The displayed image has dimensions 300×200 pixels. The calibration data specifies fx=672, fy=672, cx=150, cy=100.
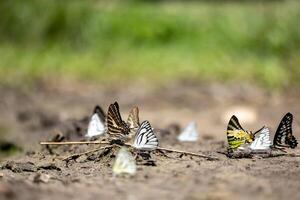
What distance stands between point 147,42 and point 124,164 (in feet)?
23.2

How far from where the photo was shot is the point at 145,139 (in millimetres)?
2596

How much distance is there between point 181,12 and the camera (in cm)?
983

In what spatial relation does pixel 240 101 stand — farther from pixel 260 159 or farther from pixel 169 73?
pixel 260 159

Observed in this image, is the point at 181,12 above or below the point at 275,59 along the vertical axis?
above

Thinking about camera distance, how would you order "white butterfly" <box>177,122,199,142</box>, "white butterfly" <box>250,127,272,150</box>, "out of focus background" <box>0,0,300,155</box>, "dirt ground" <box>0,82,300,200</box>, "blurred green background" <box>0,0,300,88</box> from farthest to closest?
1. "blurred green background" <box>0,0,300,88</box>
2. "out of focus background" <box>0,0,300,155</box>
3. "white butterfly" <box>177,122,199,142</box>
4. "white butterfly" <box>250,127,272,150</box>
5. "dirt ground" <box>0,82,300,200</box>

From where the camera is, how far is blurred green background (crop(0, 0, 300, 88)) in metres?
7.07

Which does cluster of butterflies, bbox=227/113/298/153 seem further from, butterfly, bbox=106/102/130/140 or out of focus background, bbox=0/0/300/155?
out of focus background, bbox=0/0/300/155

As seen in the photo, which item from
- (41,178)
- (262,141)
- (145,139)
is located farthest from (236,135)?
(41,178)

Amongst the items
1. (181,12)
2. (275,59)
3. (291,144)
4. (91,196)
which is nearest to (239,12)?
(181,12)

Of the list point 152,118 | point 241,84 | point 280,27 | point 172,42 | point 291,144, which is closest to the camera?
point 291,144

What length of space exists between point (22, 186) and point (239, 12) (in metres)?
7.75

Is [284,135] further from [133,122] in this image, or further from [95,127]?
[95,127]

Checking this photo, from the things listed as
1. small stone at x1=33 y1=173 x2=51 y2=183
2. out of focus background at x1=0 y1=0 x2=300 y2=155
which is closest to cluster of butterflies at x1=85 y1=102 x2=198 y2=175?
small stone at x1=33 y1=173 x2=51 y2=183

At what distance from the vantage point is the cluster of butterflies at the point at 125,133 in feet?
7.40
